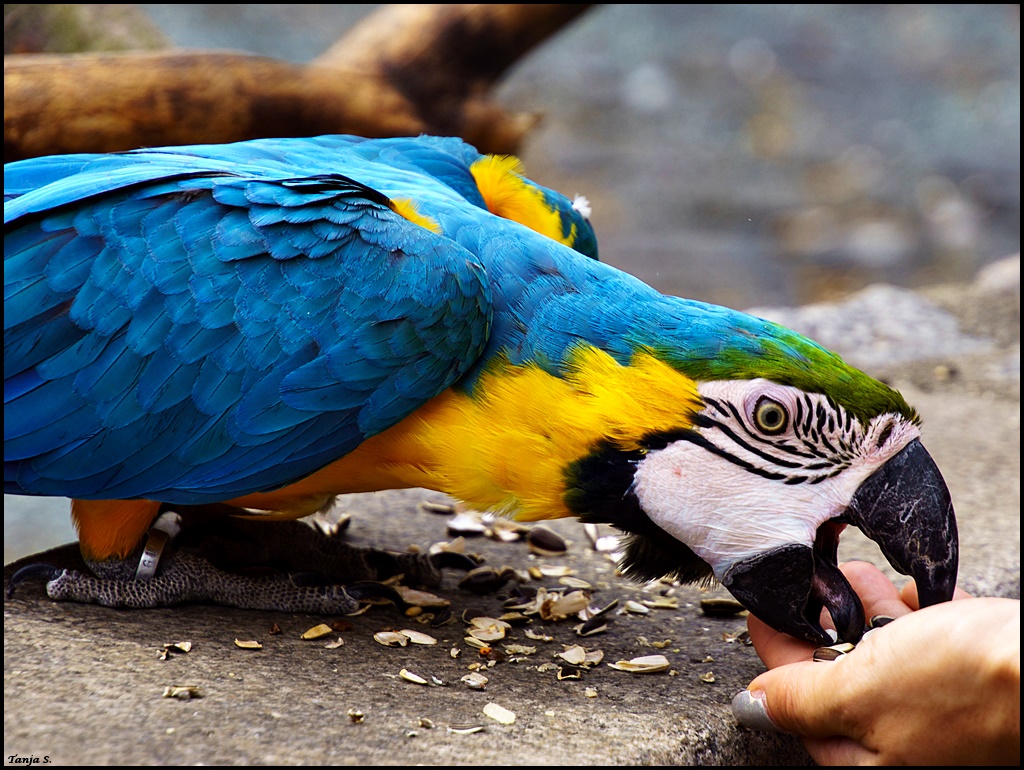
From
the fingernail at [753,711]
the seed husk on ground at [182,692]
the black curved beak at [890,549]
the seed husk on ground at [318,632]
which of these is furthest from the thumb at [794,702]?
the seed husk on ground at [182,692]

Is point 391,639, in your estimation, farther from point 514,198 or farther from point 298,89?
point 298,89

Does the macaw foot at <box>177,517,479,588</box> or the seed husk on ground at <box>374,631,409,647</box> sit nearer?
the seed husk on ground at <box>374,631,409,647</box>

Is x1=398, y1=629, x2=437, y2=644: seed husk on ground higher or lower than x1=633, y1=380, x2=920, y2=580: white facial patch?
lower

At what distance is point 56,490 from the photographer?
1982 millimetres

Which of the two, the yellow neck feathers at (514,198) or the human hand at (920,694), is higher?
the yellow neck feathers at (514,198)

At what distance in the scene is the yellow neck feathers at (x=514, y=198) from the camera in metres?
2.72

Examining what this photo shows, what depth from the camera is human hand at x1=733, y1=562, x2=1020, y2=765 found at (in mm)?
1551

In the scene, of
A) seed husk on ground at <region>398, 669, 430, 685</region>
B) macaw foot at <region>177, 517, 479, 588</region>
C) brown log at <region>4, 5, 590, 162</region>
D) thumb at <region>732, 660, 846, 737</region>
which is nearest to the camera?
thumb at <region>732, 660, 846, 737</region>

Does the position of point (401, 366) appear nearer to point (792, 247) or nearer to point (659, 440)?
point (659, 440)

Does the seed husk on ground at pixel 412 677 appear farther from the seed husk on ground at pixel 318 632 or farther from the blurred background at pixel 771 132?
the blurred background at pixel 771 132

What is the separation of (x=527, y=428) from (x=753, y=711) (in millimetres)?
669

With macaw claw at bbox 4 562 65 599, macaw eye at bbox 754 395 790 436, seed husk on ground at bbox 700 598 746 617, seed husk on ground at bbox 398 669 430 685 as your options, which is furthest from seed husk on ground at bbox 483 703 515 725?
macaw claw at bbox 4 562 65 599

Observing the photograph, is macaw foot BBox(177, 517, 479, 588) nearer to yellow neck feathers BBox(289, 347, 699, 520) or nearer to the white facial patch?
yellow neck feathers BBox(289, 347, 699, 520)

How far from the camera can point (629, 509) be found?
1.99 m
